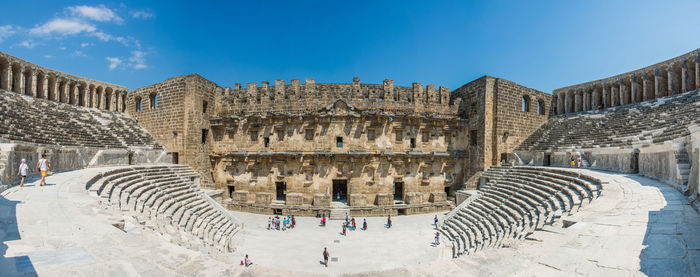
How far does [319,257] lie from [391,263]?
3239 mm

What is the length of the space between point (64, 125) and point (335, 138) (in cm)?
1729

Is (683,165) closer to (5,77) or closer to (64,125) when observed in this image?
(64,125)

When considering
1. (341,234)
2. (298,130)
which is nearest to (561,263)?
(341,234)

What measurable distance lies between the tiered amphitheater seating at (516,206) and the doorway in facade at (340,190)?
866 centimetres

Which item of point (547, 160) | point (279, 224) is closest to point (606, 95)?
point (547, 160)

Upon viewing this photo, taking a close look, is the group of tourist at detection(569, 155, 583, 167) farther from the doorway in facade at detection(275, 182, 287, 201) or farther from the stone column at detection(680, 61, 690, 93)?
the doorway in facade at detection(275, 182, 287, 201)

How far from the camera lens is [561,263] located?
524 centimetres

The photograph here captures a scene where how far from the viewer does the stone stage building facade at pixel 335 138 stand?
21.8 metres

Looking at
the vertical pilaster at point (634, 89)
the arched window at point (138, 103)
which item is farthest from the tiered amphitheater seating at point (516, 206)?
the arched window at point (138, 103)

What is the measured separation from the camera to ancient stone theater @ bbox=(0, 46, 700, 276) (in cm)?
554

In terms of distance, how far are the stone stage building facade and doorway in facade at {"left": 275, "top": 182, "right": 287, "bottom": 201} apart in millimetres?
80

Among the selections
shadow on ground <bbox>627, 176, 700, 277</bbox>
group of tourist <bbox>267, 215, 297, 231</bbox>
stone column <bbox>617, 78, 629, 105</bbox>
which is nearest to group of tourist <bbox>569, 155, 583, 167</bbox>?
stone column <bbox>617, 78, 629, 105</bbox>

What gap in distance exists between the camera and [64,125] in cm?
1808

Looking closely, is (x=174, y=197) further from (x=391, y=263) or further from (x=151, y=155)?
(x=391, y=263)
